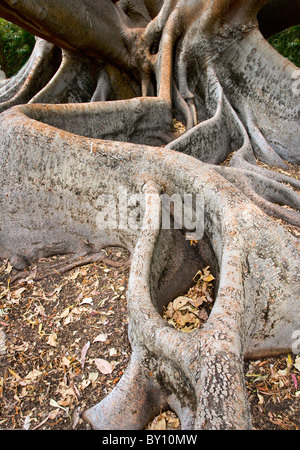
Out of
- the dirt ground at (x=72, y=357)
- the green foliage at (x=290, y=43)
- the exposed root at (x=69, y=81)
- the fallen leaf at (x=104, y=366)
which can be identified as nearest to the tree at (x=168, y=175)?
the exposed root at (x=69, y=81)

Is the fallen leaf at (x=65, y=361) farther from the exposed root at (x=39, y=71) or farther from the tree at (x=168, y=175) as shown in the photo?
the exposed root at (x=39, y=71)

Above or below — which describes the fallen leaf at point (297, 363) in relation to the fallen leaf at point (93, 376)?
above

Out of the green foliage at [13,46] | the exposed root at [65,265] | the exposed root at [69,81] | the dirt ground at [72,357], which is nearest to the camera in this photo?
the dirt ground at [72,357]

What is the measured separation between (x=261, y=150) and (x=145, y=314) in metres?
3.38

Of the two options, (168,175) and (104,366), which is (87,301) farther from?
(168,175)

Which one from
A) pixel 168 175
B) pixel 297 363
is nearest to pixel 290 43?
pixel 168 175

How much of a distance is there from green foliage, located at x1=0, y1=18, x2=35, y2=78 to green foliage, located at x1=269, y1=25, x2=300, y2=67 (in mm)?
8695

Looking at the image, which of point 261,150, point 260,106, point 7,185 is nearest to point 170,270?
point 7,185

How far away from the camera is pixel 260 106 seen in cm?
461

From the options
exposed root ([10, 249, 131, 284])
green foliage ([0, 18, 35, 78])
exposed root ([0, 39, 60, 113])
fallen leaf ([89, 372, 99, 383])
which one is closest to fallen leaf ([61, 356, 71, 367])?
fallen leaf ([89, 372, 99, 383])

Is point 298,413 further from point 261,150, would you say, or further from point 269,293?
point 261,150

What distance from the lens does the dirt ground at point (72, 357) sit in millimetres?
1804

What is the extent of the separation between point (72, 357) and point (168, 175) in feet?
4.78

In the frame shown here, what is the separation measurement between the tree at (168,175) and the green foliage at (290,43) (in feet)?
12.5
